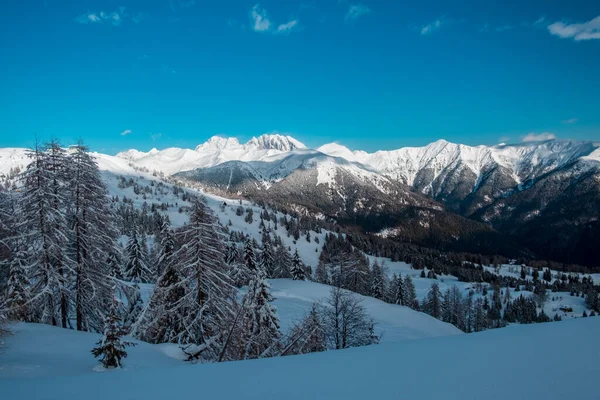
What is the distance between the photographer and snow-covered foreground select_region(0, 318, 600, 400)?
152 inches

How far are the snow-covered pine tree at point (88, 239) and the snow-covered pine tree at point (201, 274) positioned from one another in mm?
3851

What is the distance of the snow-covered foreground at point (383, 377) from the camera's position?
12.7 ft

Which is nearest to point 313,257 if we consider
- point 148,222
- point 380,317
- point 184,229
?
point 148,222

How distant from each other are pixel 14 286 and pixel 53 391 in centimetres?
1461

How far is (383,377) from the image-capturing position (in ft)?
14.2

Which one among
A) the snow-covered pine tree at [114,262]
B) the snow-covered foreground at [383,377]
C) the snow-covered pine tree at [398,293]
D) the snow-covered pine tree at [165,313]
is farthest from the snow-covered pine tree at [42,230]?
the snow-covered pine tree at [398,293]

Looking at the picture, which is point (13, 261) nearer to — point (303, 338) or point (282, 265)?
point (303, 338)

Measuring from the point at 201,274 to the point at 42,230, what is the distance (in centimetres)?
742

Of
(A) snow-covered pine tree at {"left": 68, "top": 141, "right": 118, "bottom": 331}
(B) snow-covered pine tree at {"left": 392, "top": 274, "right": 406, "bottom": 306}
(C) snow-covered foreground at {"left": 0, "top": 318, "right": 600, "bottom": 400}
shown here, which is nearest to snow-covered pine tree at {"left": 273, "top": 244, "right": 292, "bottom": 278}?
(B) snow-covered pine tree at {"left": 392, "top": 274, "right": 406, "bottom": 306}

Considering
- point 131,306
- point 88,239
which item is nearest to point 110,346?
point 88,239

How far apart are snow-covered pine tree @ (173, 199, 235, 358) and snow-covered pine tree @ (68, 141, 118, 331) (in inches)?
152

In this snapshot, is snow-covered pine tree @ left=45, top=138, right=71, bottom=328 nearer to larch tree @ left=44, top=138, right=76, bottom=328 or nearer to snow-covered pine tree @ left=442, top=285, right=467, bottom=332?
larch tree @ left=44, top=138, right=76, bottom=328

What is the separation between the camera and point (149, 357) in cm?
1072

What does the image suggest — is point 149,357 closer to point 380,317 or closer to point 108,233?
point 108,233
